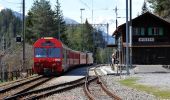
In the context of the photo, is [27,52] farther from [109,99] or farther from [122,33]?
[109,99]

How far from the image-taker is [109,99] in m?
18.4

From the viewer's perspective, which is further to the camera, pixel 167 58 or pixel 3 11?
pixel 3 11

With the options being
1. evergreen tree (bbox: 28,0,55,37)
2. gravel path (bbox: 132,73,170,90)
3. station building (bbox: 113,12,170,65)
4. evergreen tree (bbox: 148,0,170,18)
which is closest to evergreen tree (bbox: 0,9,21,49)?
evergreen tree (bbox: 28,0,55,37)

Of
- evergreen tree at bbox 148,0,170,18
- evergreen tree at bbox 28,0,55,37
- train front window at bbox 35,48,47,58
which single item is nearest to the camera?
train front window at bbox 35,48,47,58

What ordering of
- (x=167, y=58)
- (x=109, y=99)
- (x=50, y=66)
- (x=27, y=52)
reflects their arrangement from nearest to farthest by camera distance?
(x=109, y=99), (x=50, y=66), (x=27, y=52), (x=167, y=58)

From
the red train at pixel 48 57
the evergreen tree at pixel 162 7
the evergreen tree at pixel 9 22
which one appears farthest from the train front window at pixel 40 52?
the evergreen tree at pixel 9 22

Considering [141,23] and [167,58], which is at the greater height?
[141,23]

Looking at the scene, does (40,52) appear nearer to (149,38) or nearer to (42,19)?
(149,38)

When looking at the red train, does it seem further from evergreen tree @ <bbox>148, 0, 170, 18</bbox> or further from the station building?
evergreen tree @ <bbox>148, 0, 170, 18</bbox>

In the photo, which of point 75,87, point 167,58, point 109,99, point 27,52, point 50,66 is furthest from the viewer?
point 167,58

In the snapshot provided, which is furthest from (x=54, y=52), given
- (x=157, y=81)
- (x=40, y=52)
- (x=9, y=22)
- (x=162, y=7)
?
(x=9, y=22)

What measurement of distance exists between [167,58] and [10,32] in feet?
367

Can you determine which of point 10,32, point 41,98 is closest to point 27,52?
point 41,98

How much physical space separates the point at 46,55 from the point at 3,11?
15964 cm
